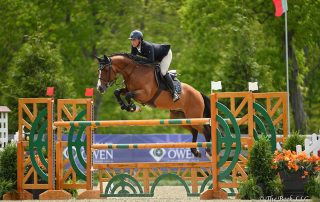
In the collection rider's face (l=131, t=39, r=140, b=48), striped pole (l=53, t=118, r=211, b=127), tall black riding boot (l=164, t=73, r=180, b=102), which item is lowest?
striped pole (l=53, t=118, r=211, b=127)

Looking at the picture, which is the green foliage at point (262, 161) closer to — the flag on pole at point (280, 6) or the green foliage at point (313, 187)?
the green foliage at point (313, 187)

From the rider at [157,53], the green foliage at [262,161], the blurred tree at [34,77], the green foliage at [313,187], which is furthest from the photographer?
the blurred tree at [34,77]

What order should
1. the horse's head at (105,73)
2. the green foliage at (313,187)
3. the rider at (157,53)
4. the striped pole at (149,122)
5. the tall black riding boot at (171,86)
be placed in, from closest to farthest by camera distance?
1. the green foliage at (313,187)
2. the striped pole at (149,122)
3. the horse's head at (105,73)
4. the rider at (157,53)
5. the tall black riding boot at (171,86)

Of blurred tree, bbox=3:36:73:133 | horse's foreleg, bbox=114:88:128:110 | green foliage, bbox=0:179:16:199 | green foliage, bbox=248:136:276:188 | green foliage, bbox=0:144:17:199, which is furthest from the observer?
blurred tree, bbox=3:36:73:133

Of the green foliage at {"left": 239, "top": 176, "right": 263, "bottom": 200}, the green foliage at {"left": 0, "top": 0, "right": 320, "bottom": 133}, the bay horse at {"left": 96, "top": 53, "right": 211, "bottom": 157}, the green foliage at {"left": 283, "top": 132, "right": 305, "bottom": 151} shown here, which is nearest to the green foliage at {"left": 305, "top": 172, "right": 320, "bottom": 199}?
the green foliage at {"left": 239, "top": 176, "right": 263, "bottom": 200}

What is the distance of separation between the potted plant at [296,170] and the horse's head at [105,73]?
2918mm

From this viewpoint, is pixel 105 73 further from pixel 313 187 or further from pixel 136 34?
pixel 313 187

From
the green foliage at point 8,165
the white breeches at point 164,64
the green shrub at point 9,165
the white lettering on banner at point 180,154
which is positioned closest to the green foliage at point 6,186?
the green foliage at point 8,165

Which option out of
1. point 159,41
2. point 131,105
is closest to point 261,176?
point 131,105

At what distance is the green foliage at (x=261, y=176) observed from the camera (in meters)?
10.0

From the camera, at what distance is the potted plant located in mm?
10039

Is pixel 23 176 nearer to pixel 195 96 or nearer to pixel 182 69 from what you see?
pixel 195 96

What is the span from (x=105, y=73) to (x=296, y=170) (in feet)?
10.8

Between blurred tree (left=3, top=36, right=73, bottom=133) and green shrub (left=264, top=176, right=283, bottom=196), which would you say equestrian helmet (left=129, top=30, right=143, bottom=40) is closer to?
green shrub (left=264, top=176, right=283, bottom=196)
